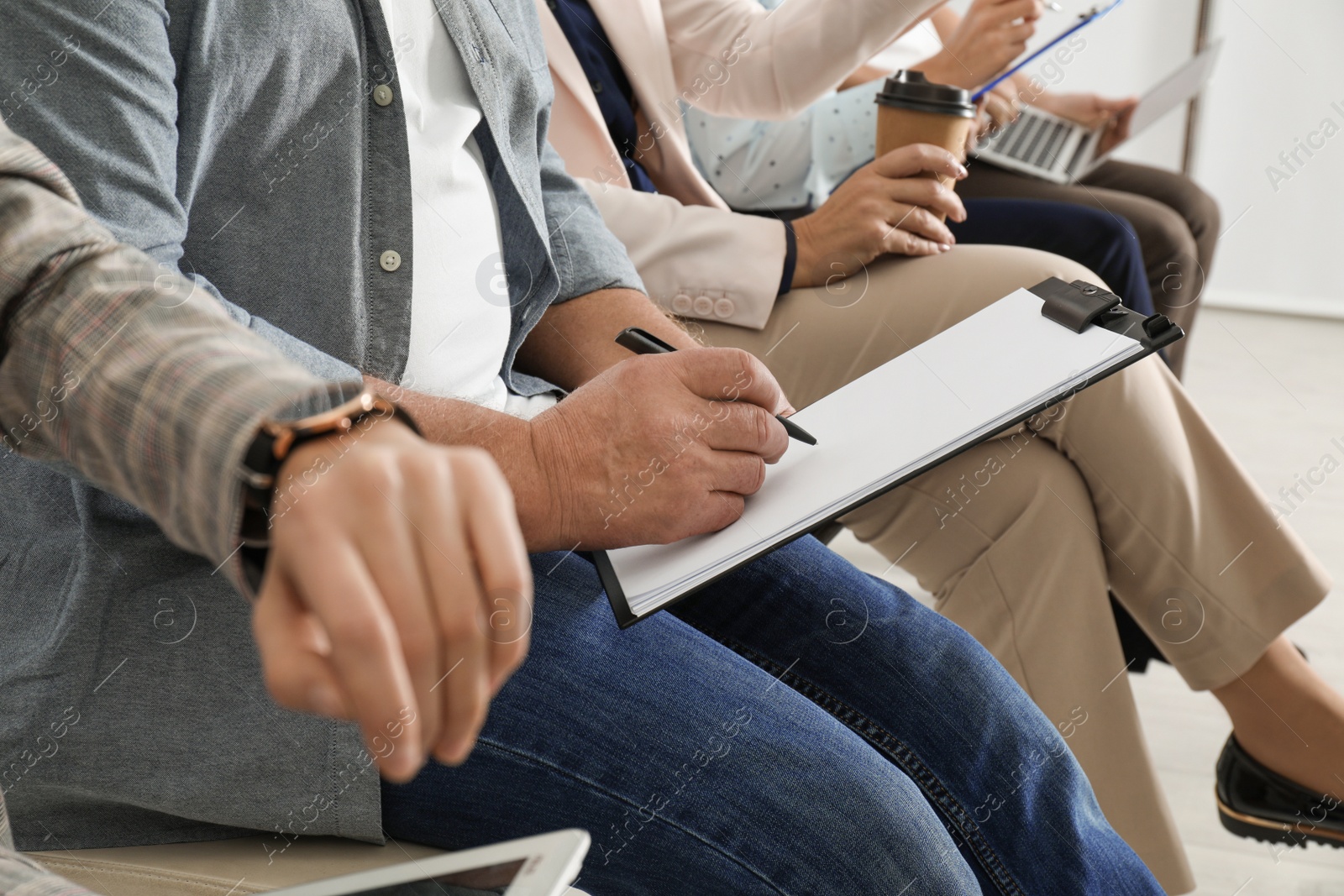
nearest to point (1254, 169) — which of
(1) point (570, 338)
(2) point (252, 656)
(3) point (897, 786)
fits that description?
(1) point (570, 338)

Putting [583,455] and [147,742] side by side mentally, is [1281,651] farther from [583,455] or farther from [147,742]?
[147,742]

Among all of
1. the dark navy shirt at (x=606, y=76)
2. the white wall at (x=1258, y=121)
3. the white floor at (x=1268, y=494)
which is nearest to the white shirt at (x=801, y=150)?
the dark navy shirt at (x=606, y=76)

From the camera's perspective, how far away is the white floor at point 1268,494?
3.51 feet

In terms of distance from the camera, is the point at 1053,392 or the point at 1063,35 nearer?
the point at 1053,392

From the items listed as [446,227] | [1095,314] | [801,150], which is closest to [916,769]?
[1095,314]

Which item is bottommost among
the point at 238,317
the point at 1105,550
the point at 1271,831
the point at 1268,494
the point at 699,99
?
the point at 1268,494

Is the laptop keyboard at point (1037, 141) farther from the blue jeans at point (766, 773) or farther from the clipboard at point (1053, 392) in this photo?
the blue jeans at point (766, 773)

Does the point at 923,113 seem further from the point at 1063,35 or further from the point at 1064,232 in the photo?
the point at 1064,232

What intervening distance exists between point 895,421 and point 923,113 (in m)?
0.41

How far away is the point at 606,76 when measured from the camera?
1.12 m

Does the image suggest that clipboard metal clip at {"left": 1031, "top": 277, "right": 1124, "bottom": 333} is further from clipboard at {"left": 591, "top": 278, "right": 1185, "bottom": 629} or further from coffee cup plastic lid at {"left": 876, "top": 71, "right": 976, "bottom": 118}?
coffee cup plastic lid at {"left": 876, "top": 71, "right": 976, "bottom": 118}

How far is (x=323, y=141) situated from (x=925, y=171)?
22.1 inches

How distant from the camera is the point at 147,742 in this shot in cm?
50

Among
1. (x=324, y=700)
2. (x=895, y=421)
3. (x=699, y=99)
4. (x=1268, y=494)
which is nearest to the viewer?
(x=324, y=700)
